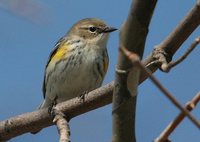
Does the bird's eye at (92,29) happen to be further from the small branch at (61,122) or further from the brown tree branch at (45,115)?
the small branch at (61,122)

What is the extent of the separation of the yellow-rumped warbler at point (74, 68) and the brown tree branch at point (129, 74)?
11.0 feet

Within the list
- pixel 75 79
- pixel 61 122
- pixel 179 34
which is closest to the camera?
pixel 179 34

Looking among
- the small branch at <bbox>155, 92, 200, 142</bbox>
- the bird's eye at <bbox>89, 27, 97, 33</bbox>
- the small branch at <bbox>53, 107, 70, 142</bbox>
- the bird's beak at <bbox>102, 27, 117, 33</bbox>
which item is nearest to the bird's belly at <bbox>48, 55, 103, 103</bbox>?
the bird's beak at <bbox>102, 27, 117, 33</bbox>

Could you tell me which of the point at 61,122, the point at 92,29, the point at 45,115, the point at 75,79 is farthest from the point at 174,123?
the point at 92,29

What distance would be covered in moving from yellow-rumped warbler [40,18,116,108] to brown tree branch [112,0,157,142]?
3367 millimetres

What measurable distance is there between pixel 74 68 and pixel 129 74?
3.74 metres

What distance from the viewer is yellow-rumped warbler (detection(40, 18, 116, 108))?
5.67 meters

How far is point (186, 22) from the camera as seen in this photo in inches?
87.0

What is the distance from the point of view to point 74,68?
223 inches

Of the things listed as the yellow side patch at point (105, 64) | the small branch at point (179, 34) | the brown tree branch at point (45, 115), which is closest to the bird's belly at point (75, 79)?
the yellow side patch at point (105, 64)

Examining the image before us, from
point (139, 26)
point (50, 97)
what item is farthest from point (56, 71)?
point (139, 26)

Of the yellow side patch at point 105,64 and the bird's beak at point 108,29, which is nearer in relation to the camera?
the yellow side patch at point 105,64

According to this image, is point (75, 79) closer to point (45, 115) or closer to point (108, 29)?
point (108, 29)

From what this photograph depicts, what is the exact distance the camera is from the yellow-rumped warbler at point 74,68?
567 cm
